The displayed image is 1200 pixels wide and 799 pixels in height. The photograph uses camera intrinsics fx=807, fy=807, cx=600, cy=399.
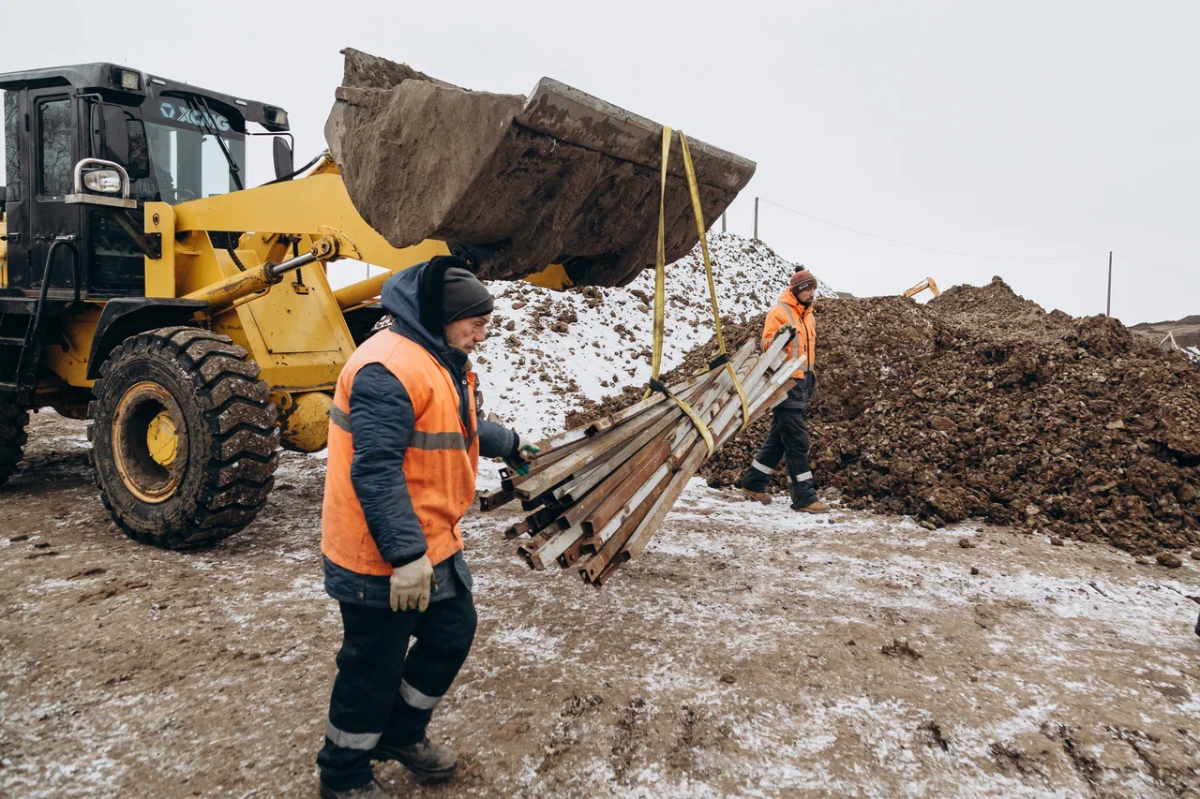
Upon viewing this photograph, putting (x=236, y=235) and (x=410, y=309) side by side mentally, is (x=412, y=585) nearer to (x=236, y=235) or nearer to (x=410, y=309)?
(x=410, y=309)

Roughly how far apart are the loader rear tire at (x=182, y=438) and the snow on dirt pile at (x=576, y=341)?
4.06 metres

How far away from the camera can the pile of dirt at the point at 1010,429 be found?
247 inches

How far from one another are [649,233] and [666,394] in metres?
1.03

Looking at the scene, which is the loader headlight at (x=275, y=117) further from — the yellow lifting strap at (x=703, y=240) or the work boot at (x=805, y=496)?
the work boot at (x=805, y=496)

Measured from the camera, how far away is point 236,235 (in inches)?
265

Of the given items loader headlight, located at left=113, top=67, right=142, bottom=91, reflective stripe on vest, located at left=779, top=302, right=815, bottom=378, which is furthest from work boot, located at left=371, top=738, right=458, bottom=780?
loader headlight, located at left=113, top=67, right=142, bottom=91

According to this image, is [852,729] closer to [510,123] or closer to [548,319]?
[510,123]

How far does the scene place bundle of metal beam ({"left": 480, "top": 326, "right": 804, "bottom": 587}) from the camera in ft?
11.1

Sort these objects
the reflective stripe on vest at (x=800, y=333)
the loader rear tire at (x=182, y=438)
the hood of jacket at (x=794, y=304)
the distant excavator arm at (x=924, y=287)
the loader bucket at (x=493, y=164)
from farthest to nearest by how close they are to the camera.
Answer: the distant excavator arm at (x=924, y=287) < the hood of jacket at (x=794, y=304) < the reflective stripe on vest at (x=800, y=333) < the loader rear tire at (x=182, y=438) < the loader bucket at (x=493, y=164)

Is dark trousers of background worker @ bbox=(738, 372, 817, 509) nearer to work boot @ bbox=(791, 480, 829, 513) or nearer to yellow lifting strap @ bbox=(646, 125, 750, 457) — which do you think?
work boot @ bbox=(791, 480, 829, 513)

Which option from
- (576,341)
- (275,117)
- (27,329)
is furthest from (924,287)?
(27,329)

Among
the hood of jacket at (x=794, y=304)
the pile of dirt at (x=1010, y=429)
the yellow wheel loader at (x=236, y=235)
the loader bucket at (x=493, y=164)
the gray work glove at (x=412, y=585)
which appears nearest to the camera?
the gray work glove at (x=412, y=585)

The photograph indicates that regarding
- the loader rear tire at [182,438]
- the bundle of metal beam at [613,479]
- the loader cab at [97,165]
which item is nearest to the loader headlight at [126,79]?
the loader cab at [97,165]

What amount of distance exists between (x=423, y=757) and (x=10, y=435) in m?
5.76
